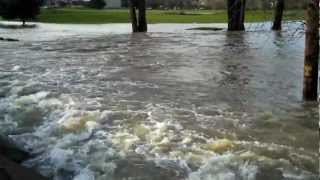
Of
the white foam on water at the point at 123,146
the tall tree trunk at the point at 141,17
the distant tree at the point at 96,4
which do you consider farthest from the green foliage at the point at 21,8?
the distant tree at the point at 96,4

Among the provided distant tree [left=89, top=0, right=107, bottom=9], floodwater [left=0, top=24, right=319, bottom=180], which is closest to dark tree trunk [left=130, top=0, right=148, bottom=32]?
floodwater [left=0, top=24, right=319, bottom=180]

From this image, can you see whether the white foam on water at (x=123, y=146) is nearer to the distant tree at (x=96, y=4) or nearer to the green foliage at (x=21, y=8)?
the green foliage at (x=21, y=8)

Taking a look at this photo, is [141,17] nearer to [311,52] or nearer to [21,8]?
[21,8]

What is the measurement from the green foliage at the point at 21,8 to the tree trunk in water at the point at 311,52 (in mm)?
44136

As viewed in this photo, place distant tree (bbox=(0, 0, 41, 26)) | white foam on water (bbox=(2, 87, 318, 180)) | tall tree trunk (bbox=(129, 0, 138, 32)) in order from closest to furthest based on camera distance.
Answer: white foam on water (bbox=(2, 87, 318, 180)) < tall tree trunk (bbox=(129, 0, 138, 32)) < distant tree (bbox=(0, 0, 41, 26))

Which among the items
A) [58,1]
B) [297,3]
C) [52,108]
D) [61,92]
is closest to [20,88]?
[61,92]

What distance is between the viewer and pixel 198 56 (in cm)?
2484

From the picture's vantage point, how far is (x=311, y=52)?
42.8 feet

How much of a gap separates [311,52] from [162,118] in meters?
3.42

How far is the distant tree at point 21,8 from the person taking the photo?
5559 centimetres

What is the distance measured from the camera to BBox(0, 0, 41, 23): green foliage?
55.6 m

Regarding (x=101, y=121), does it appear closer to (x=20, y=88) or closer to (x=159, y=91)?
(x=159, y=91)

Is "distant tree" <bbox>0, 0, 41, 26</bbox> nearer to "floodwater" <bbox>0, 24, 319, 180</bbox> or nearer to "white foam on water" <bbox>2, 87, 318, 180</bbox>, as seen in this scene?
"floodwater" <bbox>0, 24, 319, 180</bbox>

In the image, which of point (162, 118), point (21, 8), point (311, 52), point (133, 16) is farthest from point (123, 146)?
point (21, 8)
